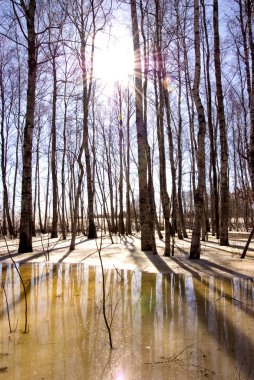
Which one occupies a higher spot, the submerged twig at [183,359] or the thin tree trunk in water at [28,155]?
the thin tree trunk in water at [28,155]

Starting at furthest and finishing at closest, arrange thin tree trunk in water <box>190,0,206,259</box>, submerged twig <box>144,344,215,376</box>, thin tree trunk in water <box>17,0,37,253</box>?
thin tree trunk in water <box>17,0,37,253</box> → thin tree trunk in water <box>190,0,206,259</box> → submerged twig <box>144,344,215,376</box>

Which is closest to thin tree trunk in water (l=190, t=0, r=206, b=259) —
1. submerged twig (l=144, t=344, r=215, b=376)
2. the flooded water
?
the flooded water

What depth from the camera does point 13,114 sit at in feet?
62.0

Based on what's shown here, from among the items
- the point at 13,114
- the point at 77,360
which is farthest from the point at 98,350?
the point at 13,114

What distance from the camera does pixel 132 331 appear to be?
2623 mm

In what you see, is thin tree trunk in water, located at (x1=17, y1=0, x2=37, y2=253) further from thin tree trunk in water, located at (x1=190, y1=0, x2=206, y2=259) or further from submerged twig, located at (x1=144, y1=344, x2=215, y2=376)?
submerged twig, located at (x1=144, y1=344, x2=215, y2=376)

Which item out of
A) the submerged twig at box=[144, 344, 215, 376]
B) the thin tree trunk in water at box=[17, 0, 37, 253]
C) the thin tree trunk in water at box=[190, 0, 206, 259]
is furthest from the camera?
the thin tree trunk in water at box=[17, 0, 37, 253]

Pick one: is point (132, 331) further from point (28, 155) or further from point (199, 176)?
point (28, 155)

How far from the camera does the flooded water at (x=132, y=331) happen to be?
2.01 meters

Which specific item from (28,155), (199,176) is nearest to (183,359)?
(199,176)

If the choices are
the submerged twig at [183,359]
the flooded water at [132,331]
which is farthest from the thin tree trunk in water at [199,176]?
the submerged twig at [183,359]

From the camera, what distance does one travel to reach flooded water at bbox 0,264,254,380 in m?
2.01

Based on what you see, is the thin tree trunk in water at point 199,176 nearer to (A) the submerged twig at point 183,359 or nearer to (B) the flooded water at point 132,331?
(B) the flooded water at point 132,331

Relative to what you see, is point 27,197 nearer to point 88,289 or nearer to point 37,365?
point 88,289
